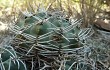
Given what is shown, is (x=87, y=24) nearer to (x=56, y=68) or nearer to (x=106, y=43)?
(x=106, y=43)

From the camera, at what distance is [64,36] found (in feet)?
4.74

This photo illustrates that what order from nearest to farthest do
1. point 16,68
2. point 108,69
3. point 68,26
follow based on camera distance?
point 16,68
point 68,26
point 108,69

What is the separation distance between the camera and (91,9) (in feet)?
11.6

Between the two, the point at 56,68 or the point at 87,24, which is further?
the point at 87,24

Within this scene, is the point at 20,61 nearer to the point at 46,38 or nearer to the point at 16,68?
the point at 16,68

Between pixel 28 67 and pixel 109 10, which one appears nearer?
pixel 28 67

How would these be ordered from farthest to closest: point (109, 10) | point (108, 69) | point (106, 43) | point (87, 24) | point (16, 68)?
1. point (109, 10)
2. point (87, 24)
3. point (106, 43)
4. point (108, 69)
5. point (16, 68)

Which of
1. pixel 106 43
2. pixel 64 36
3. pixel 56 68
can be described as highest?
pixel 64 36

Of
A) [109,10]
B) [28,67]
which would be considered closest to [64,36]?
[28,67]

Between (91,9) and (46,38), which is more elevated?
(46,38)

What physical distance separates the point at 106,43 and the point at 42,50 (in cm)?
146

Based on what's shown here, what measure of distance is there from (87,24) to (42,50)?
2002 millimetres

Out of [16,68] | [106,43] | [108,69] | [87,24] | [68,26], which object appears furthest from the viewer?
[87,24]

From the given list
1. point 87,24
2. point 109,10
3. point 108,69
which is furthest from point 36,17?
point 109,10
